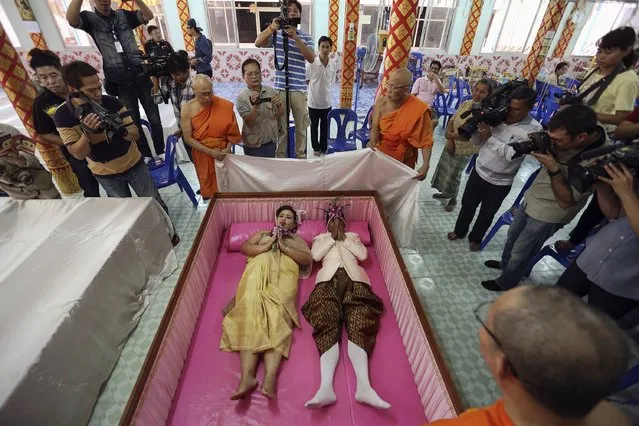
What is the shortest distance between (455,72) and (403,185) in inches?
256

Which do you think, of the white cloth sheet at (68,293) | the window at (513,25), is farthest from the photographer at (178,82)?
the window at (513,25)

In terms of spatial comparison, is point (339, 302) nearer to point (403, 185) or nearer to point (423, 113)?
point (403, 185)

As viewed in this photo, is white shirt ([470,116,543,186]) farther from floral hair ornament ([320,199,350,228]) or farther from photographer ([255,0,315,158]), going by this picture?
photographer ([255,0,315,158])

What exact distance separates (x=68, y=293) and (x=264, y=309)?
1.14m

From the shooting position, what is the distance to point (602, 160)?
1519 millimetres

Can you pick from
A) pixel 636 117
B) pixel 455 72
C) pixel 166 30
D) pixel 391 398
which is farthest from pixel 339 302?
pixel 166 30

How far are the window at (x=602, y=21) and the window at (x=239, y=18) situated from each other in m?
8.62

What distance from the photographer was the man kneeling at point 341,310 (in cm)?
171

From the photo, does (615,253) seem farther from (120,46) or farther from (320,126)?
(120,46)

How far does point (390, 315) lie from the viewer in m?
2.19

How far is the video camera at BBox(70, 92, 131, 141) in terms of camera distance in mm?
2027

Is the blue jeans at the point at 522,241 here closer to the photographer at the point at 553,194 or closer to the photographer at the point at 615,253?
the photographer at the point at 553,194

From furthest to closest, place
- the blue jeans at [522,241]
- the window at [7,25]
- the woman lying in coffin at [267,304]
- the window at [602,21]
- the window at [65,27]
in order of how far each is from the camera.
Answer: the window at [602,21] < the window at [65,27] < the window at [7,25] < the blue jeans at [522,241] < the woman lying in coffin at [267,304]

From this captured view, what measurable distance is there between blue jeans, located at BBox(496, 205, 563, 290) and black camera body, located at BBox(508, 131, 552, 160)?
1.69 ft
